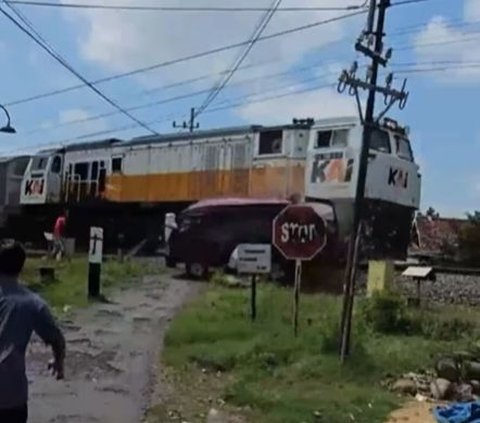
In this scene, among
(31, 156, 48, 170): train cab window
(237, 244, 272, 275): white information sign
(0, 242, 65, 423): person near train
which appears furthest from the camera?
(31, 156, 48, 170): train cab window

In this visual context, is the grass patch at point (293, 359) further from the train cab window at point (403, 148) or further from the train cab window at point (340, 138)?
the train cab window at point (403, 148)

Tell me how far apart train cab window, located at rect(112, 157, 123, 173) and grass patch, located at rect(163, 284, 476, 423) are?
707 inches

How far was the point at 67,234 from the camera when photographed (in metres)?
36.9

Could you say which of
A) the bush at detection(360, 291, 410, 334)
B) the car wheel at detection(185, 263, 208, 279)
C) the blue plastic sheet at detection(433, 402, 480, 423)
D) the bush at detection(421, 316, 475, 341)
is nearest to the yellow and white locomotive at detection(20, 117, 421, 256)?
the car wheel at detection(185, 263, 208, 279)

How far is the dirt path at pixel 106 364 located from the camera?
396 inches

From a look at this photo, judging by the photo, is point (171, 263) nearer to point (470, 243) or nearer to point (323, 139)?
point (323, 139)

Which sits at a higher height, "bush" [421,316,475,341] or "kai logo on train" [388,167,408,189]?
"kai logo on train" [388,167,408,189]


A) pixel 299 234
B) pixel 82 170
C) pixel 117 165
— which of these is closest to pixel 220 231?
pixel 117 165

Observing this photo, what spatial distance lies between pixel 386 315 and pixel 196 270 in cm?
1088

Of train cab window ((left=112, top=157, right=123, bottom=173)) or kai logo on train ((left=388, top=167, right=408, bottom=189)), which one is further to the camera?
train cab window ((left=112, top=157, right=123, bottom=173))

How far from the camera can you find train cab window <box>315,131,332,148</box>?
26125 mm

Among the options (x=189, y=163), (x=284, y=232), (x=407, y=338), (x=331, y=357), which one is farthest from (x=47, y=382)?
(x=189, y=163)

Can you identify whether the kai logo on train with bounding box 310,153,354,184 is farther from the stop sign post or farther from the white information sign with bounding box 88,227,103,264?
the stop sign post

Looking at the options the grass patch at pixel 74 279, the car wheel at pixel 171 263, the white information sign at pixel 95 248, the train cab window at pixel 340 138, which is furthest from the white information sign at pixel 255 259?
the car wheel at pixel 171 263
